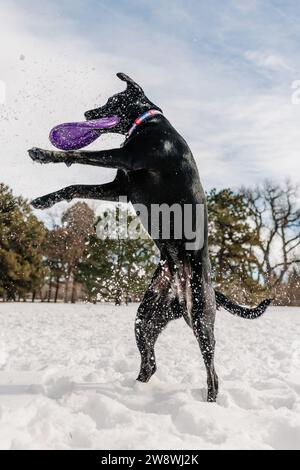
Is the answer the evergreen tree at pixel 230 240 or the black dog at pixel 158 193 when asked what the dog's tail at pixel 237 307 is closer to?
the black dog at pixel 158 193

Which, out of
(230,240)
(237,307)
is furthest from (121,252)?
(237,307)

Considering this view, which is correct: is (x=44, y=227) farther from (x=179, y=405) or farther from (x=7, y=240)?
(x=179, y=405)

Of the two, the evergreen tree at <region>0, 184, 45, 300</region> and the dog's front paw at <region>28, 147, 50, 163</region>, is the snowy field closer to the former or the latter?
the dog's front paw at <region>28, 147, 50, 163</region>

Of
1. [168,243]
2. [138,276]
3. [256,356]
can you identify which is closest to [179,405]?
[168,243]

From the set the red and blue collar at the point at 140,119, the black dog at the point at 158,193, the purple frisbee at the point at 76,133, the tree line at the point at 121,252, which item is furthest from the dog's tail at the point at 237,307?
the tree line at the point at 121,252

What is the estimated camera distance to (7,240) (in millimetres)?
33688

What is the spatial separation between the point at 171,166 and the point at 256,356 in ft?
11.8

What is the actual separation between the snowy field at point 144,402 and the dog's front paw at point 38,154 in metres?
1.70

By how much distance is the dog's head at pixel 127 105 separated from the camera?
12.3 ft

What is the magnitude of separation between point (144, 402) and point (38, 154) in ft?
6.37

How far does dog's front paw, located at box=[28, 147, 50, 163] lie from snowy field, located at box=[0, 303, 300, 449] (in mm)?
1705

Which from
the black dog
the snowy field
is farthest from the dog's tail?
the snowy field

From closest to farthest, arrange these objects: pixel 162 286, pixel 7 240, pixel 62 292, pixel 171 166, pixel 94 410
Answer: pixel 94 410
pixel 171 166
pixel 162 286
pixel 7 240
pixel 62 292

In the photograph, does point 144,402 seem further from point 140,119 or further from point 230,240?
point 230,240
